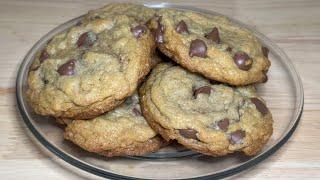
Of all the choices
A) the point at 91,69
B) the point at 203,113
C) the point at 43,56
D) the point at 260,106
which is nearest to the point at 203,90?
the point at 203,113

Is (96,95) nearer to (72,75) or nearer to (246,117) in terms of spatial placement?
(72,75)

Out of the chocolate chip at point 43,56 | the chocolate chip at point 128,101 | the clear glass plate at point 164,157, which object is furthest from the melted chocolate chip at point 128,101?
the chocolate chip at point 43,56

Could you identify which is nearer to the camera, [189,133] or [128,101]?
[189,133]

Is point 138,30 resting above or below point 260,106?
above

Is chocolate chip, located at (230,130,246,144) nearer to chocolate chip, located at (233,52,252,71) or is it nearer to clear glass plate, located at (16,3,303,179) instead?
clear glass plate, located at (16,3,303,179)

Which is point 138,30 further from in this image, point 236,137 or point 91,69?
point 236,137

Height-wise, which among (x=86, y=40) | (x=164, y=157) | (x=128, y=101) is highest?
(x=86, y=40)

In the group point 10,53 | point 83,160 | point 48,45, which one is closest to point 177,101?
point 83,160
